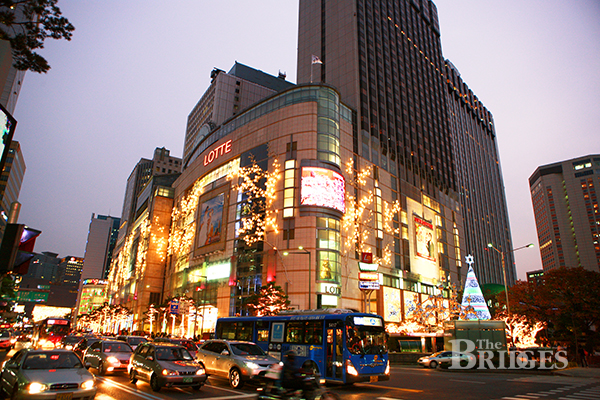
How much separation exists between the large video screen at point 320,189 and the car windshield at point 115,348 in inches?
1307

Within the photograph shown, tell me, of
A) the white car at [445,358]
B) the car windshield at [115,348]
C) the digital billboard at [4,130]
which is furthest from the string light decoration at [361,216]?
the digital billboard at [4,130]

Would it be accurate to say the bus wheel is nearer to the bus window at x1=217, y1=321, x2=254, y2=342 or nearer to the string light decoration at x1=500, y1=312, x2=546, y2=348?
the bus window at x1=217, y1=321, x2=254, y2=342

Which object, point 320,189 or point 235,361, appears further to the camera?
point 320,189

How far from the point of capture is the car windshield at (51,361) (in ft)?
37.0

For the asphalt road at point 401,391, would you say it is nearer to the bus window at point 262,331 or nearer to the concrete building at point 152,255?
the bus window at point 262,331

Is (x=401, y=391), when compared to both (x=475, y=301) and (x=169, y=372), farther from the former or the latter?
(x=475, y=301)

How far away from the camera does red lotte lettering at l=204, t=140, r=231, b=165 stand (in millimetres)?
66512

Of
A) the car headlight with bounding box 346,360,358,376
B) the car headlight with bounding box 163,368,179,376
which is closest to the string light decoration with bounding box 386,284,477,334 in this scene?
the car headlight with bounding box 346,360,358,376

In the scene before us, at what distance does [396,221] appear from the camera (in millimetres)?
63875

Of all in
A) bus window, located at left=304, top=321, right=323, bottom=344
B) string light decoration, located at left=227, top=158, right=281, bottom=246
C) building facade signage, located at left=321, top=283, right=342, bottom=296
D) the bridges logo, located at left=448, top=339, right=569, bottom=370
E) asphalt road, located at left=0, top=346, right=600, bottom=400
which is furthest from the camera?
string light decoration, located at left=227, top=158, right=281, bottom=246

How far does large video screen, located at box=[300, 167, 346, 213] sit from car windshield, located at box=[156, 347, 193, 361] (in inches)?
1395

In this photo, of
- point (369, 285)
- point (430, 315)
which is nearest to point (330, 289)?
point (369, 285)

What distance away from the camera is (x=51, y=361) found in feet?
37.9

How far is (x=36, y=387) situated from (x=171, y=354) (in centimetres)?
554
